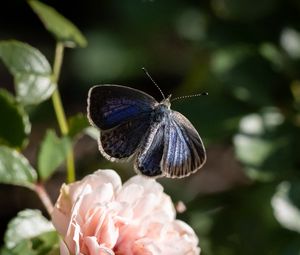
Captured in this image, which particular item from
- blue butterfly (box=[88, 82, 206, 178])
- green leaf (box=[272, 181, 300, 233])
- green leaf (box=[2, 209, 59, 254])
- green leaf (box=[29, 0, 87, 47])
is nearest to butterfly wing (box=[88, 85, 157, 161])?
blue butterfly (box=[88, 82, 206, 178])

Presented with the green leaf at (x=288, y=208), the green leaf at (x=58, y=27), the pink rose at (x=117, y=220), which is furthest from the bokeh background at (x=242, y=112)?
the pink rose at (x=117, y=220)

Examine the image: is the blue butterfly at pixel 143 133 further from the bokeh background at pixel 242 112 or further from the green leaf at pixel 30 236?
the bokeh background at pixel 242 112

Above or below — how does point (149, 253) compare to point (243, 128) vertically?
above

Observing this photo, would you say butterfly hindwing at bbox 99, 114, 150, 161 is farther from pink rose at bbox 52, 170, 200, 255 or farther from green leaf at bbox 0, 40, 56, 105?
green leaf at bbox 0, 40, 56, 105

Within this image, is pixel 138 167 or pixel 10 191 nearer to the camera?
pixel 138 167

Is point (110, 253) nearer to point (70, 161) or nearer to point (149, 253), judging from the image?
point (149, 253)

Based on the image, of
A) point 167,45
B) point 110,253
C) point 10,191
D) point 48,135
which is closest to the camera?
point 110,253

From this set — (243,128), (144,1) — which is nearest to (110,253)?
(243,128)
